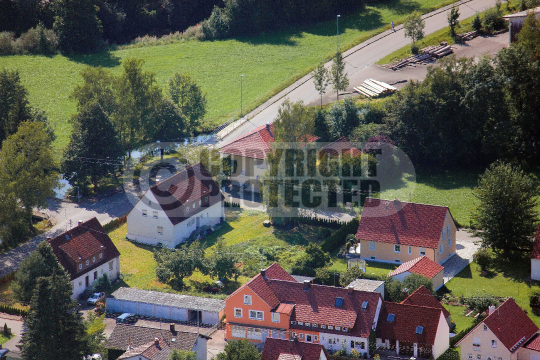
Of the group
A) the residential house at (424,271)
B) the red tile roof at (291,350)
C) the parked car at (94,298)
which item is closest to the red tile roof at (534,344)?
the residential house at (424,271)

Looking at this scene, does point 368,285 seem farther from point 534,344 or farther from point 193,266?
point 193,266

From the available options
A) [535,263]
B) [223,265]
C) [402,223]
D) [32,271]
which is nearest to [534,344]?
[535,263]

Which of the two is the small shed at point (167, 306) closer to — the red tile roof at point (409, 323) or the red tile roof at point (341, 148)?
the red tile roof at point (409, 323)

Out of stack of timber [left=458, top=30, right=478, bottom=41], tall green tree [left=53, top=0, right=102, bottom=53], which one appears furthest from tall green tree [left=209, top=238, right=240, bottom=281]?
tall green tree [left=53, top=0, right=102, bottom=53]

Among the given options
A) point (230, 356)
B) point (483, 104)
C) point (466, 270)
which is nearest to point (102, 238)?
point (230, 356)

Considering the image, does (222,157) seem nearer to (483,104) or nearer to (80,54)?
(483,104)

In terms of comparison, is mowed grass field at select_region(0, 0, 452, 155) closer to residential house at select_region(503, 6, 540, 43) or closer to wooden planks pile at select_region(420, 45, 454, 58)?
wooden planks pile at select_region(420, 45, 454, 58)
